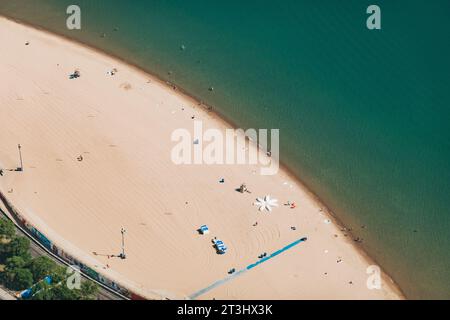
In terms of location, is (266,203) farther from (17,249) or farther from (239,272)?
(17,249)

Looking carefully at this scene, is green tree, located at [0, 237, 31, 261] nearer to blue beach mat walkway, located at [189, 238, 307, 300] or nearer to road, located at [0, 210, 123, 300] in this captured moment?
road, located at [0, 210, 123, 300]

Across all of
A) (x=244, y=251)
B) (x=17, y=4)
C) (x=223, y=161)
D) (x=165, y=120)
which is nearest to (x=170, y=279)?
(x=244, y=251)

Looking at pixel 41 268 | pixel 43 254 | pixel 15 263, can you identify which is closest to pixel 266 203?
pixel 43 254

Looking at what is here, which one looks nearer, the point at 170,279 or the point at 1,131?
the point at 170,279

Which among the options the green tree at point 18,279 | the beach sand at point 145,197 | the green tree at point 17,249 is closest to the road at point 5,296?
the green tree at point 18,279

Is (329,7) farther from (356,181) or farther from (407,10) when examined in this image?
(356,181)

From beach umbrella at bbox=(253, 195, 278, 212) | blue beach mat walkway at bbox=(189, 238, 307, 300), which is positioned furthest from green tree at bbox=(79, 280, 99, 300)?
beach umbrella at bbox=(253, 195, 278, 212)
